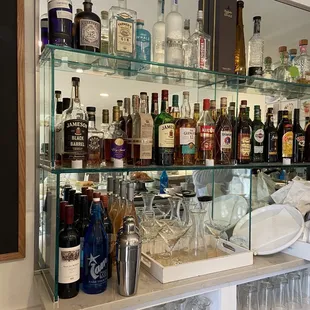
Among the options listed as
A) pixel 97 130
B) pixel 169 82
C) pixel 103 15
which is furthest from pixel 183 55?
pixel 97 130

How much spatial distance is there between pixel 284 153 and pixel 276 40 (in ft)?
2.74

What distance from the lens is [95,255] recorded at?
108 cm

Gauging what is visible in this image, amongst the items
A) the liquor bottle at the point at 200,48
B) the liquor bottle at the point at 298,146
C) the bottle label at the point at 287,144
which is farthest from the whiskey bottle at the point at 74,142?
the liquor bottle at the point at 298,146

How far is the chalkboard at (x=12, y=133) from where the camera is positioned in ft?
3.87

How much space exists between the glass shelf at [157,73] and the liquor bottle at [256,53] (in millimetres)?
62

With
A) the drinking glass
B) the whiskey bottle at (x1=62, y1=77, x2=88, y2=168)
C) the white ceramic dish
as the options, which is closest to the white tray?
the white ceramic dish

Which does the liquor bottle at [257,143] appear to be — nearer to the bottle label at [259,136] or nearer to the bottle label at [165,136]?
the bottle label at [259,136]

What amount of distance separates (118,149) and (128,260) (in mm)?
417

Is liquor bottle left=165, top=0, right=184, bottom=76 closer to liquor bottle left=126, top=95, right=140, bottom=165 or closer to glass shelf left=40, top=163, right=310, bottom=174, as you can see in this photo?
liquor bottle left=126, top=95, right=140, bottom=165

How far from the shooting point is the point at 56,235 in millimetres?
1005

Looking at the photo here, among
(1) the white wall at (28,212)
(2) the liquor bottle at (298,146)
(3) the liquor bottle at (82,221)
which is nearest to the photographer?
(3) the liquor bottle at (82,221)

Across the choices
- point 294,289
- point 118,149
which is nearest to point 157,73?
point 118,149

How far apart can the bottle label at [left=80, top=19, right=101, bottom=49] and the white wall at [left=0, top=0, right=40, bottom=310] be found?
28 cm

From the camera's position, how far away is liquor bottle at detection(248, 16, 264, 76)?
62.4 inches
